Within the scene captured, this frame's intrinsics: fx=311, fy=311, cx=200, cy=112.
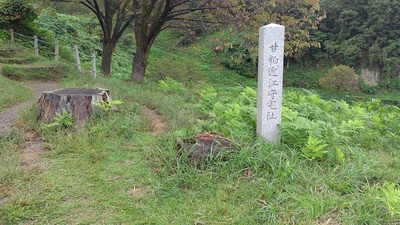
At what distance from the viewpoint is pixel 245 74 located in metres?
33.4

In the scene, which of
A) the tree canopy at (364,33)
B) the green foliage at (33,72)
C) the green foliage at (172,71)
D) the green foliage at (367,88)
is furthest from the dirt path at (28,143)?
the tree canopy at (364,33)

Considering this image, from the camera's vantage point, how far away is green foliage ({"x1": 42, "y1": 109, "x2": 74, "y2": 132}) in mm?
4215

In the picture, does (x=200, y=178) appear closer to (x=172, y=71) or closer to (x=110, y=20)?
(x=110, y=20)

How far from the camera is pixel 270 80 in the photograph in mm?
3666

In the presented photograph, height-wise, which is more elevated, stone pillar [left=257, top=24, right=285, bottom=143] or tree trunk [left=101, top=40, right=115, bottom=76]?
tree trunk [left=101, top=40, right=115, bottom=76]

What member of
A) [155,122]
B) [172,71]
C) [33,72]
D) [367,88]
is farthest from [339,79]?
[155,122]

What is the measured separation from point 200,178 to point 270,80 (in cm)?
145

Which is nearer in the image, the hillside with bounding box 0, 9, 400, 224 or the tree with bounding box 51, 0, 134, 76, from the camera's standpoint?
the hillside with bounding box 0, 9, 400, 224

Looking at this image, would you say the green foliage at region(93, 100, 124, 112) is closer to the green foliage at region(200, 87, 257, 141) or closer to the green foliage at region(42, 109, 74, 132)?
the green foliage at region(42, 109, 74, 132)

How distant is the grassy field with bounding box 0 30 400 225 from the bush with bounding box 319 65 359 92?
88.6 ft

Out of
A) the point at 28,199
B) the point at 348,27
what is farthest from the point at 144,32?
the point at 348,27

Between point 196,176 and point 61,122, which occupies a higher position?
point 61,122

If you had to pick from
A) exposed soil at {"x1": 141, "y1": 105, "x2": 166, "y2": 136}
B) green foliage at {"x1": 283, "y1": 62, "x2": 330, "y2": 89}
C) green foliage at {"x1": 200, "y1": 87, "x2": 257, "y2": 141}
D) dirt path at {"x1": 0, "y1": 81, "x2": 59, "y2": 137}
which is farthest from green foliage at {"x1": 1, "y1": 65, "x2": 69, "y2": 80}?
green foliage at {"x1": 283, "y1": 62, "x2": 330, "y2": 89}

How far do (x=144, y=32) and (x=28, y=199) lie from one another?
24.5 feet
